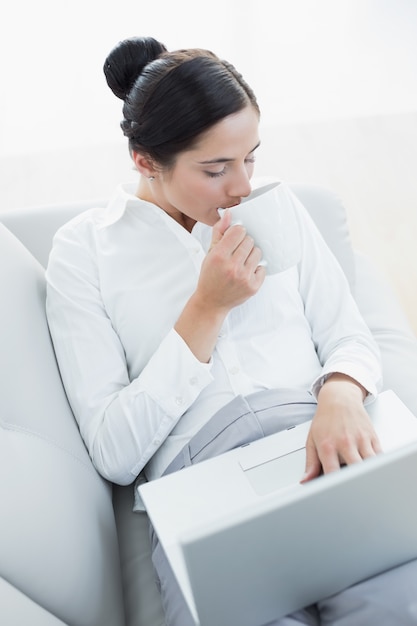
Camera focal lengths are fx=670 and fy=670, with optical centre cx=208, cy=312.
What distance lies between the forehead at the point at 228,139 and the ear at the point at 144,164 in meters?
0.11

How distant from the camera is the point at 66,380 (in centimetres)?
117

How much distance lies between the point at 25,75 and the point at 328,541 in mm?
3586

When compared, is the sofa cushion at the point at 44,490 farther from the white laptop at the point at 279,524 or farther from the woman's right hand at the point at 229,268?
the woman's right hand at the point at 229,268

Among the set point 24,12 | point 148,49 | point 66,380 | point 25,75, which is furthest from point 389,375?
point 24,12

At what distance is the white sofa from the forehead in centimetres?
41

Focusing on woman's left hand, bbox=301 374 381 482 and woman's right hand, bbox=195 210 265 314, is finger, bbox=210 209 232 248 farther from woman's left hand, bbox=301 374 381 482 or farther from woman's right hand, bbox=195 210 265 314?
woman's left hand, bbox=301 374 381 482

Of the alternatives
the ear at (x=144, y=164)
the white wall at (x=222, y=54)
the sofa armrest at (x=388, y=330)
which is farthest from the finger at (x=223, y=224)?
the white wall at (x=222, y=54)

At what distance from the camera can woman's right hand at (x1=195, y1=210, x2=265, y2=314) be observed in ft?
3.34

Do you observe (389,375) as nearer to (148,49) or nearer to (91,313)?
(91,313)

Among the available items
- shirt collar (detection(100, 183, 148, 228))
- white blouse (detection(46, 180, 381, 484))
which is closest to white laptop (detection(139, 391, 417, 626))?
white blouse (detection(46, 180, 381, 484))

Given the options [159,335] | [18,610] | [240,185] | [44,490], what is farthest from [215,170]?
[18,610]

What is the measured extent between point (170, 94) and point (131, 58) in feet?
0.45

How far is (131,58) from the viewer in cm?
115

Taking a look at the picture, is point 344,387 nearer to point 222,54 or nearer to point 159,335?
point 159,335
